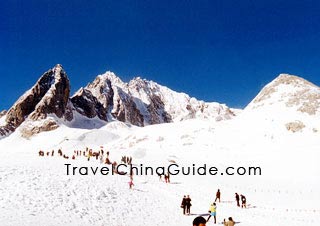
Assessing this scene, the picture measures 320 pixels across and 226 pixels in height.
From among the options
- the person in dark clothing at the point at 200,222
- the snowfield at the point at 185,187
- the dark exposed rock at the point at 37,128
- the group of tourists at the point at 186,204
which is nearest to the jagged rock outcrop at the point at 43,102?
the dark exposed rock at the point at 37,128

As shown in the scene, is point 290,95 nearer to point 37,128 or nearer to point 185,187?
point 185,187

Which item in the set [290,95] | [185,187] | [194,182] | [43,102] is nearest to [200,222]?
[185,187]

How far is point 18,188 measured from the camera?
28.2 m

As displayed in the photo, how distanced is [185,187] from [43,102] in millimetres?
142049

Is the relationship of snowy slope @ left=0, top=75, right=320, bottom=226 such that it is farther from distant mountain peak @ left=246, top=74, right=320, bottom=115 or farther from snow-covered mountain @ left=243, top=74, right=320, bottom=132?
distant mountain peak @ left=246, top=74, right=320, bottom=115

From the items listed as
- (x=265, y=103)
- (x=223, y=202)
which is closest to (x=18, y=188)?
(x=223, y=202)

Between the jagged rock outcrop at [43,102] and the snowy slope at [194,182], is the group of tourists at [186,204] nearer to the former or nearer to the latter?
the snowy slope at [194,182]

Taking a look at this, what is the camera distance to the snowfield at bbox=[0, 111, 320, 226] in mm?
25484

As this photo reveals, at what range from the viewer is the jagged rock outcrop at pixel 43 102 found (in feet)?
552

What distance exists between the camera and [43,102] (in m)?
168

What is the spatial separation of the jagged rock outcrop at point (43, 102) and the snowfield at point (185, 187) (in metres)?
104

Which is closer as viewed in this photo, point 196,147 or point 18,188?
point 18,188

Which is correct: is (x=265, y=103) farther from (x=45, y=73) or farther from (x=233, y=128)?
(x=45, y=73)

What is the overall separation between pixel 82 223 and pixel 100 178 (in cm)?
1420
